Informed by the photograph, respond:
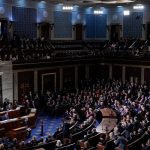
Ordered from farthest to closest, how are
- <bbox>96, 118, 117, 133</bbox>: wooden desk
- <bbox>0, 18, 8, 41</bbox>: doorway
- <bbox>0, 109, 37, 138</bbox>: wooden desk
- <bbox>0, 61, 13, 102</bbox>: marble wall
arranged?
<bbox>0, 18, 8, 41</bbox>: doorway < <bbox>0, 61, 13, 102</bbox>: marble wall < <bbox>0, 109, 37, 138</bbox>: wooden desk < <bbox>96, 118, 117, 133</bbox>: wooden desk

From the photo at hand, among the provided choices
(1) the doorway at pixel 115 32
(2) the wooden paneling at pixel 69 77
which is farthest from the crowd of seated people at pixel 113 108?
(1) the doorway at pixel 115 32

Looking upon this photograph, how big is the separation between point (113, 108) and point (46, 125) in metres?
A: 3.89

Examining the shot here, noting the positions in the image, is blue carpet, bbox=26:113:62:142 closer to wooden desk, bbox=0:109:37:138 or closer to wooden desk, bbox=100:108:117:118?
wooden desk, bbox=0:109:37:138

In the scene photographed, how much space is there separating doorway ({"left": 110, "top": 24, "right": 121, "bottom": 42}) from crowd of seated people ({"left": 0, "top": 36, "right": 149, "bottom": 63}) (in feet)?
2.75

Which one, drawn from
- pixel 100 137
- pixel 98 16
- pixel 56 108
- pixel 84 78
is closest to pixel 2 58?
pixel 56 108

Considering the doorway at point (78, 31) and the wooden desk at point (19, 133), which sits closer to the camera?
the wooden desk at point (19, 133)

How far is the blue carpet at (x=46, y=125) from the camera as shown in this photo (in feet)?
63.8

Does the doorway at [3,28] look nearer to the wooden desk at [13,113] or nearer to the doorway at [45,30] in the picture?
the doorway at [45,30]

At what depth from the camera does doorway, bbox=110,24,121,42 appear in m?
34.6

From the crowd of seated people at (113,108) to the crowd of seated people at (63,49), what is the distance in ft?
9.43

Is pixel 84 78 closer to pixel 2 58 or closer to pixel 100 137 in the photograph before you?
pixel 2 58

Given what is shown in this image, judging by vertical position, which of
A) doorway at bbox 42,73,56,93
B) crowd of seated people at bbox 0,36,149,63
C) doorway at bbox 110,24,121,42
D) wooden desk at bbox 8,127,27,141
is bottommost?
wooden desk at bbox 8,127,27,141

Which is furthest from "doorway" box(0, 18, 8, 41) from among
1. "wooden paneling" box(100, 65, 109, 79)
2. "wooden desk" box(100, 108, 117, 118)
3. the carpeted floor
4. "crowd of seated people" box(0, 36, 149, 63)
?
"wooden desk" box(100, 108, 117, 118)

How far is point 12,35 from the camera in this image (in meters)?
28.8
